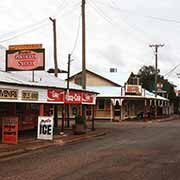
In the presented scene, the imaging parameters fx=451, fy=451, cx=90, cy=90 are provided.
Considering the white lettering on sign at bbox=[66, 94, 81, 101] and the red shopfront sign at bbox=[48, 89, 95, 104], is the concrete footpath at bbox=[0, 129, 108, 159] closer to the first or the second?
the red shopfront sign at bbox=[48, 89, 95, 104]

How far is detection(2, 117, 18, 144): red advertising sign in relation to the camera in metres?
20.0

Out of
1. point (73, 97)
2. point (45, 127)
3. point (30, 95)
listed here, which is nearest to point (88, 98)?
point (73, 97)

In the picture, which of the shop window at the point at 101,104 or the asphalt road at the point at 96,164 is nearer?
the asphalt road at the point at 96,164

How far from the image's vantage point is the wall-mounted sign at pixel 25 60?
78.1ft

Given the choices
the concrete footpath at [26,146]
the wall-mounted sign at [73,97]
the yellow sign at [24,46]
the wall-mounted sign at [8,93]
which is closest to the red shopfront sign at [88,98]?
the wall-mounted sign at [73,97]

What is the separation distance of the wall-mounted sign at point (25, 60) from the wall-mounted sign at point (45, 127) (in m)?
3.09

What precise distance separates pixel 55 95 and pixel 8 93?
478 cm

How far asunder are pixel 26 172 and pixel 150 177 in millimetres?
3307

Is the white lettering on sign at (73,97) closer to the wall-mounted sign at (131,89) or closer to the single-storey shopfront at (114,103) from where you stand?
the single-storey shopfront at (114,103)

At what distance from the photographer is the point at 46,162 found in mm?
14180

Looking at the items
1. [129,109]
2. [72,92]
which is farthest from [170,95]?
[72,92]

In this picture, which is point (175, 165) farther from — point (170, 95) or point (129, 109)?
point (170, 95)

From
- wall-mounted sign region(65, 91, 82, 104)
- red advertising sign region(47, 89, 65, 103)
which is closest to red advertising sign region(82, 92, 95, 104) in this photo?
wall-mounted sign region(65, 91, 82, 104)

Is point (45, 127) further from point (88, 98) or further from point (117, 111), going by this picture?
point (117, 111)
